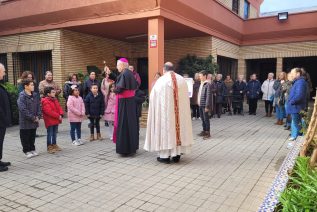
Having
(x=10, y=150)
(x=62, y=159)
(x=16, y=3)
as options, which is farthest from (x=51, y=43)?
(x=62, y=159)

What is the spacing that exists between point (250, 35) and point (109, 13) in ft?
28.8

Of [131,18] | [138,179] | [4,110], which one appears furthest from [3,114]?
[131,18]

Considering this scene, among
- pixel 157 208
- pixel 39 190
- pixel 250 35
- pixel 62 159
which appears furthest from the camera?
pixel 250 35

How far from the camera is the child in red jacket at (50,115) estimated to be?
20.0 ft

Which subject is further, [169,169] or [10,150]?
[10,150]

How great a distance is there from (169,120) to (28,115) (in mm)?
2638

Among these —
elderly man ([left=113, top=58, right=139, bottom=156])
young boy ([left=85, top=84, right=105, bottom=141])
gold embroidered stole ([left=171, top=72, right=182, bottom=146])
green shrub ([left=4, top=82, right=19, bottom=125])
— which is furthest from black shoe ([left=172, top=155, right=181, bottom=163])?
green shrub ([left=4, top=82, right=19, bottom=125])

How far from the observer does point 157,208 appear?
141 inches

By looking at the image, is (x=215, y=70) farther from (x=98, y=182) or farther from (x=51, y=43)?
(x=98, y=182)

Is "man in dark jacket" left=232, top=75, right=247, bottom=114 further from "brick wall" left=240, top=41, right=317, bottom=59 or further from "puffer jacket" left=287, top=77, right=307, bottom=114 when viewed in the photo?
"puffer jacket" left=287, top=77, right=307, bottom=114

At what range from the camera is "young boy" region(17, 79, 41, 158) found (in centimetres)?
554

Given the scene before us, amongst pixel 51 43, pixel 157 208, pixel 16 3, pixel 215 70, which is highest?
pixel 16 3

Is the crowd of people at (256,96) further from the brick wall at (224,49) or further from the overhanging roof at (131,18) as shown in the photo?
the overhanging roof at (131,18)

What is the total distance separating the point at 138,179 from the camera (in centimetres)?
458
